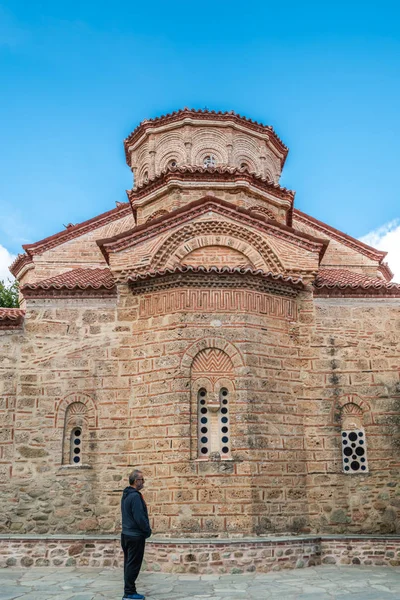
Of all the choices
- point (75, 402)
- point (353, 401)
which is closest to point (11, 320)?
point (75, 402)

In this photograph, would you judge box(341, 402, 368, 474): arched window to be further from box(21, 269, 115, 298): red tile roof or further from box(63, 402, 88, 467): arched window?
box(21, 269, 115, 298): red tile roof

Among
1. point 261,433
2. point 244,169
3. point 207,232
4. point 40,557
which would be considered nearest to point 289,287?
point 207,232

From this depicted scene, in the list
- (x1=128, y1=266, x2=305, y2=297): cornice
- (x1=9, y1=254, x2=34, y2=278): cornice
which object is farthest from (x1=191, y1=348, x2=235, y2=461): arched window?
(x1=9, y1=254, x2=34, y2=278): cornice

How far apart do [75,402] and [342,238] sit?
25.4 ft

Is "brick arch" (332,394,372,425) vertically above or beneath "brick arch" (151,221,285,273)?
beneath

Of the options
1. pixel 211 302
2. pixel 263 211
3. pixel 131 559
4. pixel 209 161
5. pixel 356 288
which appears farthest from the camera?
pixel 209 161

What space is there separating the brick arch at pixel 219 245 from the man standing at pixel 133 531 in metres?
4.98

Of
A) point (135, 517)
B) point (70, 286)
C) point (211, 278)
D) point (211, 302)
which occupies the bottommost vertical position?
point (135, 517)

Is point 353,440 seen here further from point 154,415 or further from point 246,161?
point 246,161

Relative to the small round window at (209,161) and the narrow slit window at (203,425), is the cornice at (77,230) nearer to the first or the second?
the small round window at (209,161)

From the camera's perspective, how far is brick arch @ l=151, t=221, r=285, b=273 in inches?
400

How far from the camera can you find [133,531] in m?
5.82

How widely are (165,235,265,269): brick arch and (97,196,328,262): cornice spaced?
1.31 feet

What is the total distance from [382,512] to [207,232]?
5.59m
